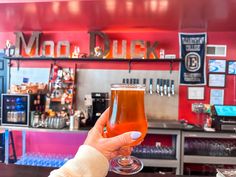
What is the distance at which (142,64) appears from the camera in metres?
3.80

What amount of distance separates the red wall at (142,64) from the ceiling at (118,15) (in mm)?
154

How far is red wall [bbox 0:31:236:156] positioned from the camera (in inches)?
146

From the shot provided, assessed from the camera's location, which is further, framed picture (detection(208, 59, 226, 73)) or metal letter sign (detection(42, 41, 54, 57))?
metal letter sign (detection(42, 41, 54, 57))

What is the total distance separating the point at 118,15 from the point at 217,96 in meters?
2.00

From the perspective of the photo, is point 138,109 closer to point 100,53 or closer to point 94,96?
point 94,96

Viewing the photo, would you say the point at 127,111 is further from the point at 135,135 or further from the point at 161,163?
the point at 161,163

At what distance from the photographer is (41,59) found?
3893 mm

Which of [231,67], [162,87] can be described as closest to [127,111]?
[162,87]

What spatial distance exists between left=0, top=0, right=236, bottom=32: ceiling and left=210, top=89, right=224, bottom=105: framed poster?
3.08 feet

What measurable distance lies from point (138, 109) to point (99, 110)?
261 centimetres

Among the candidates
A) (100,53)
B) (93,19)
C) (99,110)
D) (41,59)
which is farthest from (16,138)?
(93,19)

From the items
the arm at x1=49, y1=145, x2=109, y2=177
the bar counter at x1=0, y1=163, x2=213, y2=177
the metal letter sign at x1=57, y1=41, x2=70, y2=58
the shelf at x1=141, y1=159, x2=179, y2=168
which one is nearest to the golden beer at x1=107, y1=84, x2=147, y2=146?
the arm at x1=49, y1=145, x2=109, y2=177

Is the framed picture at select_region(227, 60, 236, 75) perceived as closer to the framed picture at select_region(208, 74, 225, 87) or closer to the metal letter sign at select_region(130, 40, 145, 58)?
the framed picture at select_region(208, 74, 225, 87)

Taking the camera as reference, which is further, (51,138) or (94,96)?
(51,138)
